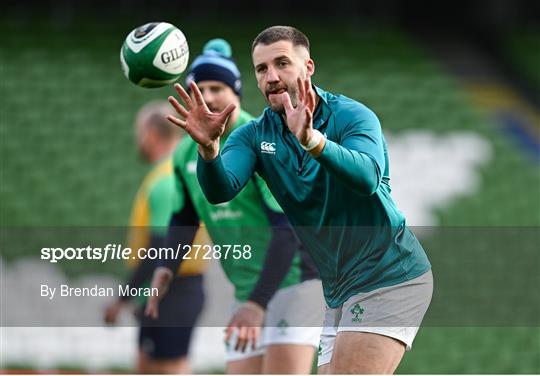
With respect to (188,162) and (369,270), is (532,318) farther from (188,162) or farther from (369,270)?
(369,270)

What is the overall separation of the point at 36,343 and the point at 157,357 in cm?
A: 287

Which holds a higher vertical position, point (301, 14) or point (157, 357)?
point (301, 14)

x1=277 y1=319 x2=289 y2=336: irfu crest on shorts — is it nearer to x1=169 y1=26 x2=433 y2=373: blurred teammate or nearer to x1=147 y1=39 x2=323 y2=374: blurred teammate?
x1=147 y1=39 x2=323 y2=374: blurred teammate

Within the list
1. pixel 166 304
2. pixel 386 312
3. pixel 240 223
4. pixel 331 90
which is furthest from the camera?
pixel 331 90

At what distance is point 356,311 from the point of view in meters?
4.13

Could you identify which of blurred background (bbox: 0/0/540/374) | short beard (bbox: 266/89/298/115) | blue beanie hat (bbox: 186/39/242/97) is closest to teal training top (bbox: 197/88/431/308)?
short beard (bbox: 266/89/298/115)

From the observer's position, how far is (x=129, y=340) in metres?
9.40

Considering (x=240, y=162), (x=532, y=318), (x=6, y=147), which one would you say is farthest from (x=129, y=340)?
(x=240, y=162)

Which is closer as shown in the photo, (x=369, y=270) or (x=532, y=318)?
(x=369, y=270)

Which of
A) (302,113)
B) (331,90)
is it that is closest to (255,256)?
(302,113)

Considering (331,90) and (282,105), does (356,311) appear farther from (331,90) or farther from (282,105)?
(331,90)

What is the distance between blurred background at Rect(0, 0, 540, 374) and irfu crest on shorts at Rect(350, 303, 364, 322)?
5285 millimetres

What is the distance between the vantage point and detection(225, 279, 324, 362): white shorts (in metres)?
5.43

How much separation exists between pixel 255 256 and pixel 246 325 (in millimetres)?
706
